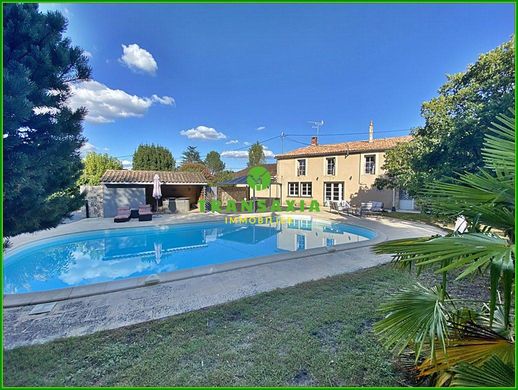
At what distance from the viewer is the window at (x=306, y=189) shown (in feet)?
80.1

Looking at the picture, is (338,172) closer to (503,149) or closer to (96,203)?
(96,203)

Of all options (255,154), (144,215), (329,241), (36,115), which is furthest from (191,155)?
(36,115)

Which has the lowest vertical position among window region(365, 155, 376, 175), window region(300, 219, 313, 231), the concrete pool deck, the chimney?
window region(300, 219, 313, 231)

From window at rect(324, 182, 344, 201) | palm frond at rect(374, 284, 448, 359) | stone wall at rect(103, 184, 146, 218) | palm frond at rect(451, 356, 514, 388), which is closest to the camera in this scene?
palm frond at rect(451, 356, 514, 388)

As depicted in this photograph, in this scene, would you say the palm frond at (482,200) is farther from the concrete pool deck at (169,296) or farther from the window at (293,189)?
the window at (293,189)

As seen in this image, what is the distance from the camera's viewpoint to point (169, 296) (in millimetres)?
4391

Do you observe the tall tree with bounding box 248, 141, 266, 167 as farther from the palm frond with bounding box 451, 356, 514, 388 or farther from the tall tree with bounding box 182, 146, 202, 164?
the palm frond with bounding box 451, 356, 514, 388

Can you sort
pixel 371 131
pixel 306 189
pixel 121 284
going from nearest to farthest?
pixel 121 284 → pixel 371 131 → pixel 306 189

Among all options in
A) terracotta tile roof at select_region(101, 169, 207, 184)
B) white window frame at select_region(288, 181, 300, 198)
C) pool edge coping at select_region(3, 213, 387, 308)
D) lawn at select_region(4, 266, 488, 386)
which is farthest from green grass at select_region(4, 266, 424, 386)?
white window frame at select_region(288, 181, 300, 198)

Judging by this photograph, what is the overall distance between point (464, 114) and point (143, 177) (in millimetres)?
20252

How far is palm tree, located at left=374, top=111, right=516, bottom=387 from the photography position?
4.62ft

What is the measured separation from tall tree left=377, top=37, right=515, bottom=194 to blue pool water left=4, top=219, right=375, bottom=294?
4614mm

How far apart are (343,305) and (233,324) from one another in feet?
6.43

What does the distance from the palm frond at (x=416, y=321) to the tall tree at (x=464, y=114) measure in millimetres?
9068
